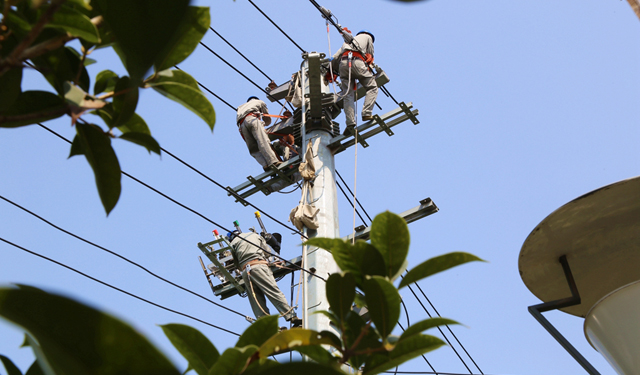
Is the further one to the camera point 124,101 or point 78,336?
point 124,101

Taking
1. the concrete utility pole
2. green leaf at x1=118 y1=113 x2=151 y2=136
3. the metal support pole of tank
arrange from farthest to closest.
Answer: the concrete utility pole
the metal support pole of tank
green leaf at x1=118 y1=113 x2=151 y2=136

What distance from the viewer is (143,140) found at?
3.06ft

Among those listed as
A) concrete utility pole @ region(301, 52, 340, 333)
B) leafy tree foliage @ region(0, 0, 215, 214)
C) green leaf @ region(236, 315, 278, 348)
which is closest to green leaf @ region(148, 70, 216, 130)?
leafy tree foliage @ region(0, 0, 215, 214)

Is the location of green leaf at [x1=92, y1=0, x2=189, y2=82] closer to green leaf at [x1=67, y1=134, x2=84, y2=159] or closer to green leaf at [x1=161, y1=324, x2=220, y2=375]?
green leaf at [x1=67, y1=134, x2=84, y2=159]

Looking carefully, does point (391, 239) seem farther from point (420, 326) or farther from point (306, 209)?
point (306, 209)

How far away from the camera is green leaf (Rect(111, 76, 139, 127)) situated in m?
0.84

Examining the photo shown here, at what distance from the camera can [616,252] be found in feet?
8.54

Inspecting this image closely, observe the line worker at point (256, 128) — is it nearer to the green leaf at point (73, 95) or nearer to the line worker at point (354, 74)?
the line worker at point (354, 74)

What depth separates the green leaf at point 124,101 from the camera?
0.84m

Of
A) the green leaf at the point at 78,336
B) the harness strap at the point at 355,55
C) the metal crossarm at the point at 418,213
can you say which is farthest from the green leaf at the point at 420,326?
the harness strap at the point at 355,55

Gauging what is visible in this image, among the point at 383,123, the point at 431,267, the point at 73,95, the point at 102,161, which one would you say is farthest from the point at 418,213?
the point at 73,95

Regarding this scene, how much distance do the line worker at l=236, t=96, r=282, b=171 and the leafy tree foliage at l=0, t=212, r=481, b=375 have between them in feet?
18.9

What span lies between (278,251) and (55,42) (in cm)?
752

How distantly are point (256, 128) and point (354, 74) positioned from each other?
1.30 m
